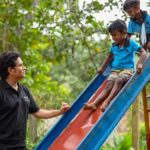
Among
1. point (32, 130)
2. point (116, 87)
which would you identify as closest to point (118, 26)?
point (116, 87)

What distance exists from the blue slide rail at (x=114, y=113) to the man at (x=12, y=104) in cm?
51

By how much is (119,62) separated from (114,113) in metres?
0.71

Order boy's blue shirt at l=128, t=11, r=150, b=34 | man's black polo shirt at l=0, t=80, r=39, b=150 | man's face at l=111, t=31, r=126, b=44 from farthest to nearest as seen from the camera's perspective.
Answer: boy's blue shirt at l=128, t=11, r=150, b=34 < man's face at l=111, t=31, r=126, b=44 < man's black polo shirt at l=0, t=80, r=39, b=150

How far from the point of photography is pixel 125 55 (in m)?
4.29

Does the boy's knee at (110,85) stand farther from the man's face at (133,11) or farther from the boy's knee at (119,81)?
the man's face at (133,11)

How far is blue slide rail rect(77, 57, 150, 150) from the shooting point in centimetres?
363

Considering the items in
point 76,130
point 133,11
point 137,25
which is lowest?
point 76,130

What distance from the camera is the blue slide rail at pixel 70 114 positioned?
429cm

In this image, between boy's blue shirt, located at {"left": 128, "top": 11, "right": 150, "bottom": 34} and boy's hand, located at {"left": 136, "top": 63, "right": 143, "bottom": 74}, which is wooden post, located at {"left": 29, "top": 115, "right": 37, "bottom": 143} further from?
boy's hand, located at {"left": 136, "top": 63, "right": 143, "bottom": 74}

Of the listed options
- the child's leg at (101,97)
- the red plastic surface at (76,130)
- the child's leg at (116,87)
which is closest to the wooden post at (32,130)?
the red plastic surface at (76,130)

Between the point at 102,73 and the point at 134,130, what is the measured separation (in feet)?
6.24

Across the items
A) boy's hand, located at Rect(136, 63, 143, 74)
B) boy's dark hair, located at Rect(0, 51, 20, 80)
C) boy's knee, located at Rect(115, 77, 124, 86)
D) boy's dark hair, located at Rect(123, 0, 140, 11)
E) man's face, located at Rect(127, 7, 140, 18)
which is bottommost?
boy's knee, located at Rect(115, 77, 124, 86)

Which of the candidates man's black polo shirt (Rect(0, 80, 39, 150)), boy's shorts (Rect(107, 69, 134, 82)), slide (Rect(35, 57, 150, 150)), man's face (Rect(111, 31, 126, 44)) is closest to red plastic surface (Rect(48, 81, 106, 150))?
slide (Rect(35, 57, 150, 150))

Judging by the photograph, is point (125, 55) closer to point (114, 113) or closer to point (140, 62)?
point (140, 62)
